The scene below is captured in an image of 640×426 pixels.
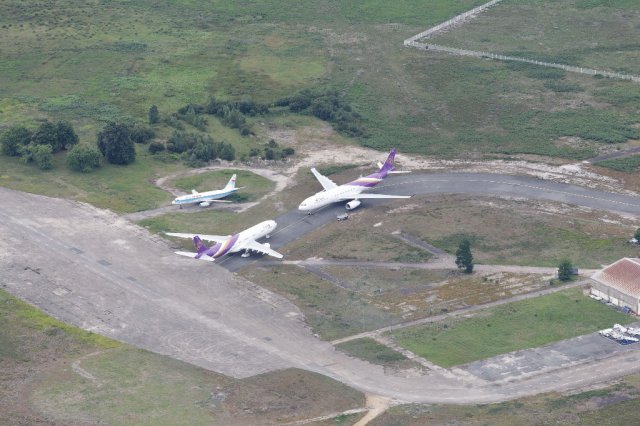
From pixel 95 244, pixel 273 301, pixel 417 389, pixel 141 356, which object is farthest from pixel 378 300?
pixel 95 244

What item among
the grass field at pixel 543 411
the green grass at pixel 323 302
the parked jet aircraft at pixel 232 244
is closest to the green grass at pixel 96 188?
the parked jet aircraft at pixel 232 244

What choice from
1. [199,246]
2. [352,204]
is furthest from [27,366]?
[352,204]

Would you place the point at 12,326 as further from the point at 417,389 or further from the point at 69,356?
the point at 417,389

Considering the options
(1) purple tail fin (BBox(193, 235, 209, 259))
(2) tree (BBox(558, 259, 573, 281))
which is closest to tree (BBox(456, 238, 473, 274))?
(2) tree (BBox(558, 259, 573, 281))

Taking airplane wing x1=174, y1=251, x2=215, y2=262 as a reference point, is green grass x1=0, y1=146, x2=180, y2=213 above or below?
above

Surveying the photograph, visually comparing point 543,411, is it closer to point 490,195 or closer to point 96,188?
point 490,195

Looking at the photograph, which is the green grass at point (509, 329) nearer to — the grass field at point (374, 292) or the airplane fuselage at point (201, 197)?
the grass field at point (374, 292)

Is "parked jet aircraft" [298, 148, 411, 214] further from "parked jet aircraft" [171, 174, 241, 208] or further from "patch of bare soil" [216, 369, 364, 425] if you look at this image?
"patch of bare soil" [216, 369, 364, 425]
